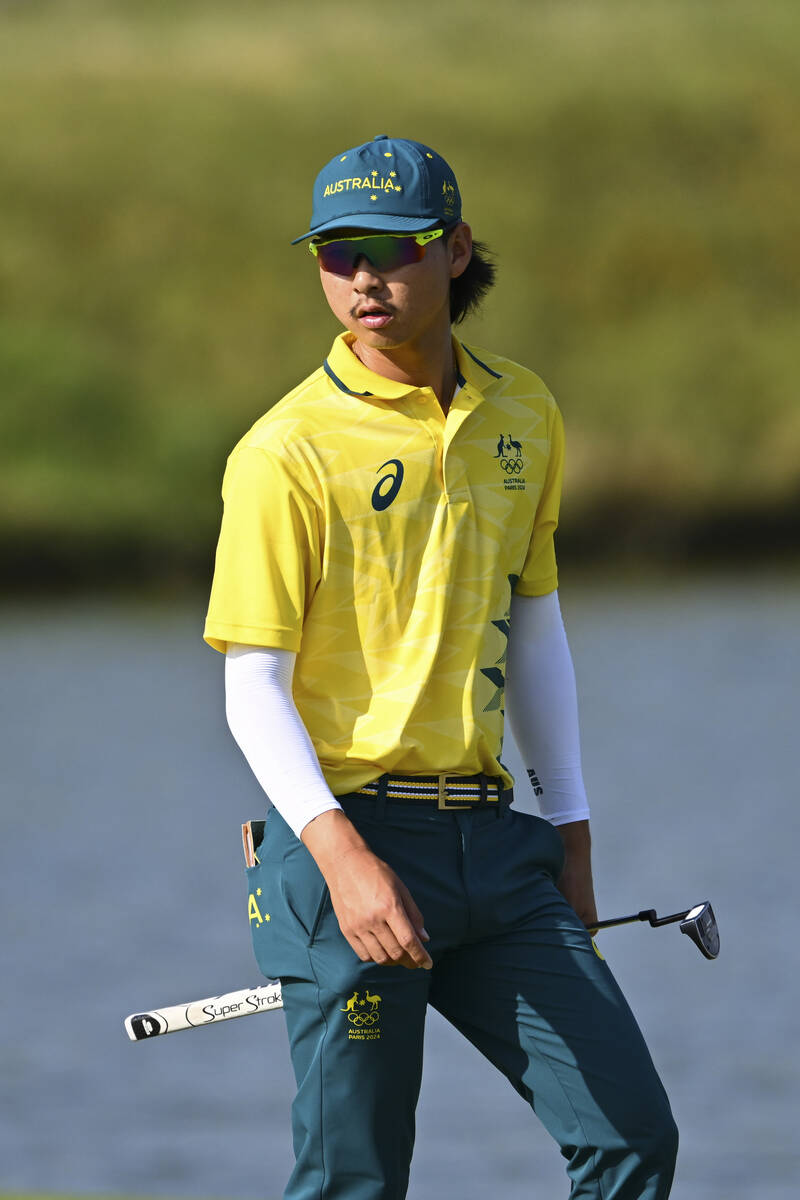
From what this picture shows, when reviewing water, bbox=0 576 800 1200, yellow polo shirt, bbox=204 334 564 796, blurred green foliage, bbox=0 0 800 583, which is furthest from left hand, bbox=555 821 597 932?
blurred green foliage, bbox=0 0 800 583

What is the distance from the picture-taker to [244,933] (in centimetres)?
1228

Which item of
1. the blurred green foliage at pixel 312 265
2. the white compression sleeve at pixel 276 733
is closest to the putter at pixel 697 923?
the white compression sleeve at pixel 276 733

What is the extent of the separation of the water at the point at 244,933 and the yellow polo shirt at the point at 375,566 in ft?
15.8

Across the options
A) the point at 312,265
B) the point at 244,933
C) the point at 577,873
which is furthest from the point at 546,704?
the point at 312,265

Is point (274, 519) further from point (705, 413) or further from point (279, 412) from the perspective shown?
point (705, 413)

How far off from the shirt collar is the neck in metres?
0.01

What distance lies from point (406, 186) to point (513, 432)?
1.38ft

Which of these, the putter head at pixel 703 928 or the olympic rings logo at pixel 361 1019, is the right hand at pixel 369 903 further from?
the putter head at pixel 703 928

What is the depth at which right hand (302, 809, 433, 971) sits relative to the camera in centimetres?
272

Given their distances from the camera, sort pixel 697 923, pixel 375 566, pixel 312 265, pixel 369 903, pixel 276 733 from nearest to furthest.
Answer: pixel 369 903 → pixel 276 733 → pixel 375 566 → pixel 697 923 → pixel 312 265

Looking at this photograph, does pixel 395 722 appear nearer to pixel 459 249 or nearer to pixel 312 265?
pixel 459 249

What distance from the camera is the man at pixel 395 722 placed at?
114 inches

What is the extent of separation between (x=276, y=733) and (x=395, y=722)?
189mm

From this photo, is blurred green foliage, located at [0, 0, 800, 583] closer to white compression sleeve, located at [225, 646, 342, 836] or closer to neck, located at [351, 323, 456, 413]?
neck, located at [351, 323, 456, 413]
